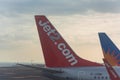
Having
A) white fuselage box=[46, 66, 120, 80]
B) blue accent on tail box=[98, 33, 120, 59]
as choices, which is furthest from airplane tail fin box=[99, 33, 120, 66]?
white fuselage box=[46, 66, 120, 80]

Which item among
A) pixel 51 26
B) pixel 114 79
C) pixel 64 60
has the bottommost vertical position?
pixel 114 79

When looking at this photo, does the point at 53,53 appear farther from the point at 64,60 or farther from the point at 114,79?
the point at 114,79

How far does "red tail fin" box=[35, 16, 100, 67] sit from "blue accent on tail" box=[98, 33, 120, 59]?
210 centimetres

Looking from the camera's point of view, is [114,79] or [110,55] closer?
[114,79]

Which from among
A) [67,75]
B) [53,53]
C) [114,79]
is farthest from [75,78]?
[114,79]

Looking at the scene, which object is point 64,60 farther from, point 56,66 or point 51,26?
point 51,26

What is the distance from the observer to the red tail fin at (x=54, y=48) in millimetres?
39281

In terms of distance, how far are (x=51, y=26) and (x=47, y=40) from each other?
1545 millimetres

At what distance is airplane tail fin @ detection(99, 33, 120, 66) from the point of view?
132 ft

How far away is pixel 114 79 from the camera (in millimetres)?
26953

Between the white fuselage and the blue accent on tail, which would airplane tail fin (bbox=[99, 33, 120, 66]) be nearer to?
the blue accent on tail

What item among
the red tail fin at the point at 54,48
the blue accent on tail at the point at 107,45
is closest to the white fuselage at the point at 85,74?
the red tail fin at the point at 54,48

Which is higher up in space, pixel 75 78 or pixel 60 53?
pixel 60 53

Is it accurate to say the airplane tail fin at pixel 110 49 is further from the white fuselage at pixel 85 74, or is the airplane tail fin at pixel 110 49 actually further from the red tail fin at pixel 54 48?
the white fuselage at pixel 85 74
